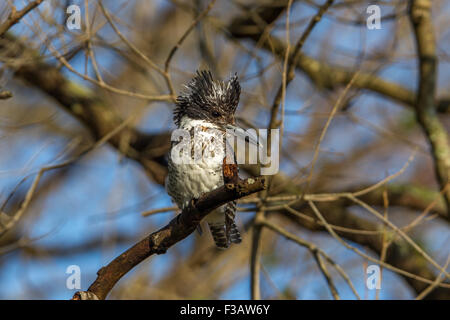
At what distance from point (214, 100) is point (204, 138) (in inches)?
12.1

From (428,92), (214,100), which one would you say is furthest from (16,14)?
(428,92)

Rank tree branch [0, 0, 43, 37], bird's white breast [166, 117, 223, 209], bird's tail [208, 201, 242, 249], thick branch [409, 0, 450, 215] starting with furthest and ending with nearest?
thick branch [409, 0, 450, 215], bird's tail [208, 201, 242, 249], bird's white breast [166, 117, 223, 209], tree branch [0, 0, 43, 37]

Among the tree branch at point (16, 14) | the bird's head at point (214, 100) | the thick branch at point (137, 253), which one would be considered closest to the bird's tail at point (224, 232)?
the bird's head at point (214, 100)

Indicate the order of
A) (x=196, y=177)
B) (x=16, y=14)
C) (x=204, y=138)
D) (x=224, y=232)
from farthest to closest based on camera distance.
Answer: (x=224, y=232) < (x=204, y=138) < (x=196, y=177) < (x=16, y=14)

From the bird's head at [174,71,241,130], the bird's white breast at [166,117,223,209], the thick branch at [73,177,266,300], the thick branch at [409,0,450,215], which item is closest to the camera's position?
the thick branch at [73,177,266,300]

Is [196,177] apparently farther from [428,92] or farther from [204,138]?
[428,92]

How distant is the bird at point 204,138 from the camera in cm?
386

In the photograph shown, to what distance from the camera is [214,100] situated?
4105 millimetres

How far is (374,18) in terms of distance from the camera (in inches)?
202

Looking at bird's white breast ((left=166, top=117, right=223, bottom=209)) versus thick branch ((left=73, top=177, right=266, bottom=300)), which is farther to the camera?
bird's white breast ((left=166, top=117, right=223, bottom=209))

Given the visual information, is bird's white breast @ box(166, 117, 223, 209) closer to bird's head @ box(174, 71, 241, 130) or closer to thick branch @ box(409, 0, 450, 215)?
bird's head @ box(174, 71, 241, 130)

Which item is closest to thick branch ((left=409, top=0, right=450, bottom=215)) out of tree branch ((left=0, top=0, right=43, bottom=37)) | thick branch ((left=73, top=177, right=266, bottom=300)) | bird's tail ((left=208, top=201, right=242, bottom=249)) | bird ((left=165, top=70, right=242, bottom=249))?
bird's tail ((left=208, top=201, right=242, bottom=249))

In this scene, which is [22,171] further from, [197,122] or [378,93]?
[378,93]

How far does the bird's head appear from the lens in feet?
13.4
